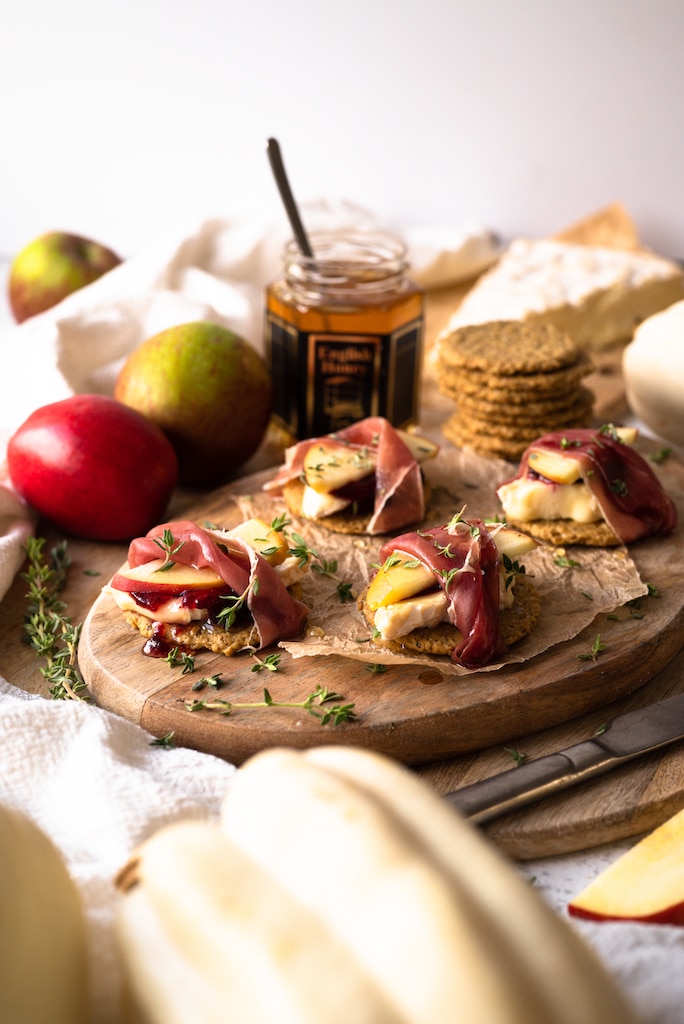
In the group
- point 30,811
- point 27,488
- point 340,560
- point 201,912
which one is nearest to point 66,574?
point 27,488

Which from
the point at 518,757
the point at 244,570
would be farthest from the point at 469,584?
the point at 244,570

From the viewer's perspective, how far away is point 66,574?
2.71 meters

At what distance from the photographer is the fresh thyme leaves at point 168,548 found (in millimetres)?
2258

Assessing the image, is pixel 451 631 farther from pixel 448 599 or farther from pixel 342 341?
pixel 342 341

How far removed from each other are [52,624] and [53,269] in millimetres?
1907

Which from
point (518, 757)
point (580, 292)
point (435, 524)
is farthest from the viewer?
point (580, 292)

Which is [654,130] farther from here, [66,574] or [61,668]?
[61,668]

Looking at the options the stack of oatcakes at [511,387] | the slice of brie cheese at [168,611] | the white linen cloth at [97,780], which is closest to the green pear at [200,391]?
the white linen cloth at [97,780]

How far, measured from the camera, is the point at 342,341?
3.15 metres

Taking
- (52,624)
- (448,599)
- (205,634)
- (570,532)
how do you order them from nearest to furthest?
(448,599) < (205,634) < (52,624) < (570,532)

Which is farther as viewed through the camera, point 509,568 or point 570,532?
point 570,532

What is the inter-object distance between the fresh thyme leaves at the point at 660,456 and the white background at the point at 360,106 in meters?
1.79

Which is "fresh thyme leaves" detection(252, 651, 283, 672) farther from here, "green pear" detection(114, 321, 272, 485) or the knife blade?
"green pear" detection(114, 321, 272, 485)

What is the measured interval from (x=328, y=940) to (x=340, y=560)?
1.52 meters
